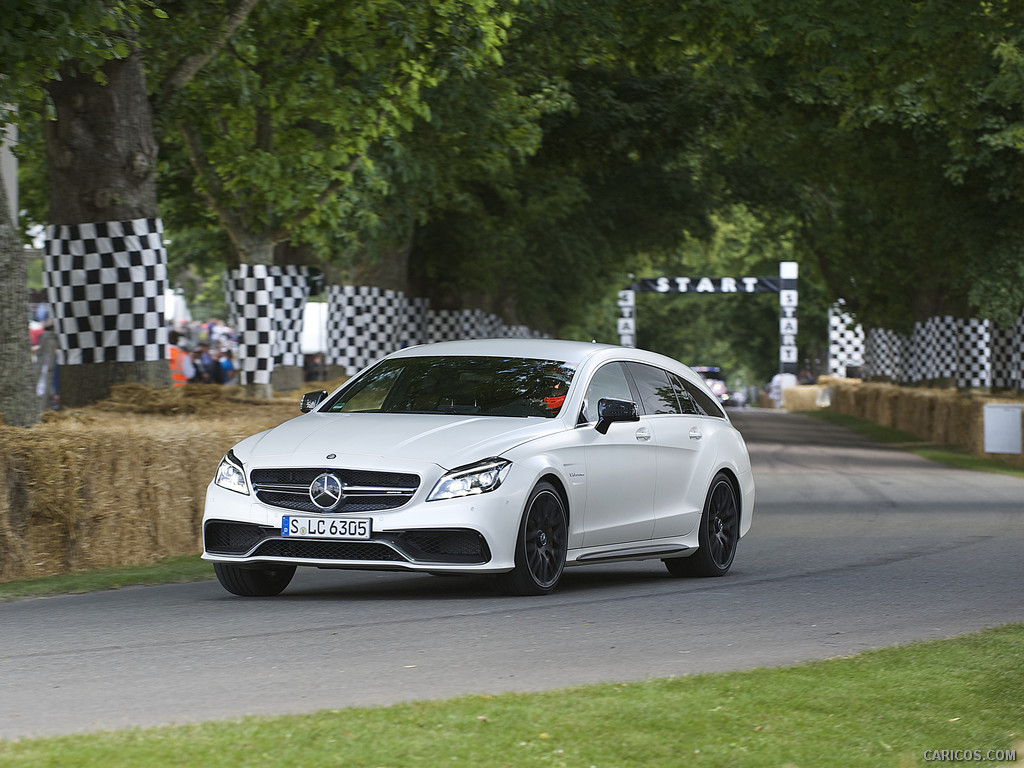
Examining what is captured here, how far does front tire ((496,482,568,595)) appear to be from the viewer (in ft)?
32.1

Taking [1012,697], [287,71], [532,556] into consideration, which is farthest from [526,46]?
[1012,697]

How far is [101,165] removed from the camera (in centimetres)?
1614

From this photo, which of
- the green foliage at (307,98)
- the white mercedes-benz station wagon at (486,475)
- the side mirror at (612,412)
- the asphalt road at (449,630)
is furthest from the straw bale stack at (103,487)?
the green foliage at (307,98)

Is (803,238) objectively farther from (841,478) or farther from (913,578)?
(913,578)

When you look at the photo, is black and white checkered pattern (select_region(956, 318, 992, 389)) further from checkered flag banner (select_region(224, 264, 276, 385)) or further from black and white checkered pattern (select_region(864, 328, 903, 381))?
checkered flag banner (select_region(224, 264, 276, 385))

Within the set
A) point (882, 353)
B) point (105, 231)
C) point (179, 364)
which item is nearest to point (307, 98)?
point (105, 231)

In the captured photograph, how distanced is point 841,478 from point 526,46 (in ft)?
28.1

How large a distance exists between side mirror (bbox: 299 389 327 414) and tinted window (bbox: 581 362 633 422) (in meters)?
1.80

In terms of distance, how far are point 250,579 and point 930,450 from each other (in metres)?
26.8

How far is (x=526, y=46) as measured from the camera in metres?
27.5

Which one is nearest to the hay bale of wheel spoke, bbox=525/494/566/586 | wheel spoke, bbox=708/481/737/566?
wheel spoke, bbox=708/481/737/566

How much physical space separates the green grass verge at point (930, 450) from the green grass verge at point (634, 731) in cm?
2043

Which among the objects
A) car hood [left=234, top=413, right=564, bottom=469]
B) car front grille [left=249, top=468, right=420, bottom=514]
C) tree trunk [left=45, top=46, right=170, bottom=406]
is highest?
tree trunk [left=45, top=46, right=170, bottom=406]
